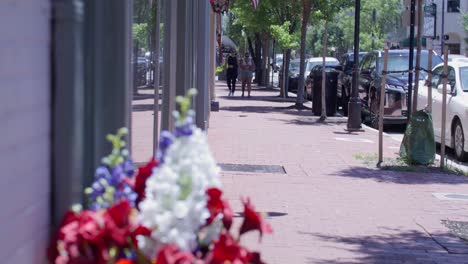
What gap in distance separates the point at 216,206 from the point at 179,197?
31 cm

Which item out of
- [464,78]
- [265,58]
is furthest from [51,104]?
[265,58]

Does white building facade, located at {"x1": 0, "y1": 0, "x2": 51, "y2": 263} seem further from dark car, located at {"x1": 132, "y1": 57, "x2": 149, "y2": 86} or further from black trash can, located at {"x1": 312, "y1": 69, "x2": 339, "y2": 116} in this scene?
black trash can, located at {"x1": 312, "y1": 69, "x2": 339, "y2": 116}

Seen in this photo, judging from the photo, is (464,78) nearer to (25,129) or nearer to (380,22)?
(25,129)

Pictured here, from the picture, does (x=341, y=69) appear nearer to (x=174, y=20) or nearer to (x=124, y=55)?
(x=174, y=20)

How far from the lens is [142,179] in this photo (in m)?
3.11

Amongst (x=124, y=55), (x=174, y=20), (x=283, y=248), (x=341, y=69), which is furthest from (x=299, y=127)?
(x=124, y=55)

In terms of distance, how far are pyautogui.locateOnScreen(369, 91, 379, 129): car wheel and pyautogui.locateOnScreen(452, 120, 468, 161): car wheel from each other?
5299 millimetres

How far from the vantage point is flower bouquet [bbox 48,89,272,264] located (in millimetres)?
2693

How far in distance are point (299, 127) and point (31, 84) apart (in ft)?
53.5

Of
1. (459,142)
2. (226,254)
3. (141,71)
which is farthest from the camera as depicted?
(459,142)

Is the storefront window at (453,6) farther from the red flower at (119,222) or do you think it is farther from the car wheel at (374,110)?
the red flower at (119,222)

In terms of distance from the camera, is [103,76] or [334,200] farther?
[334,200]

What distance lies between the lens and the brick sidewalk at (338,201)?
7.14 metres

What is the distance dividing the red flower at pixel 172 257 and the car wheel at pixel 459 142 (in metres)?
11.7
